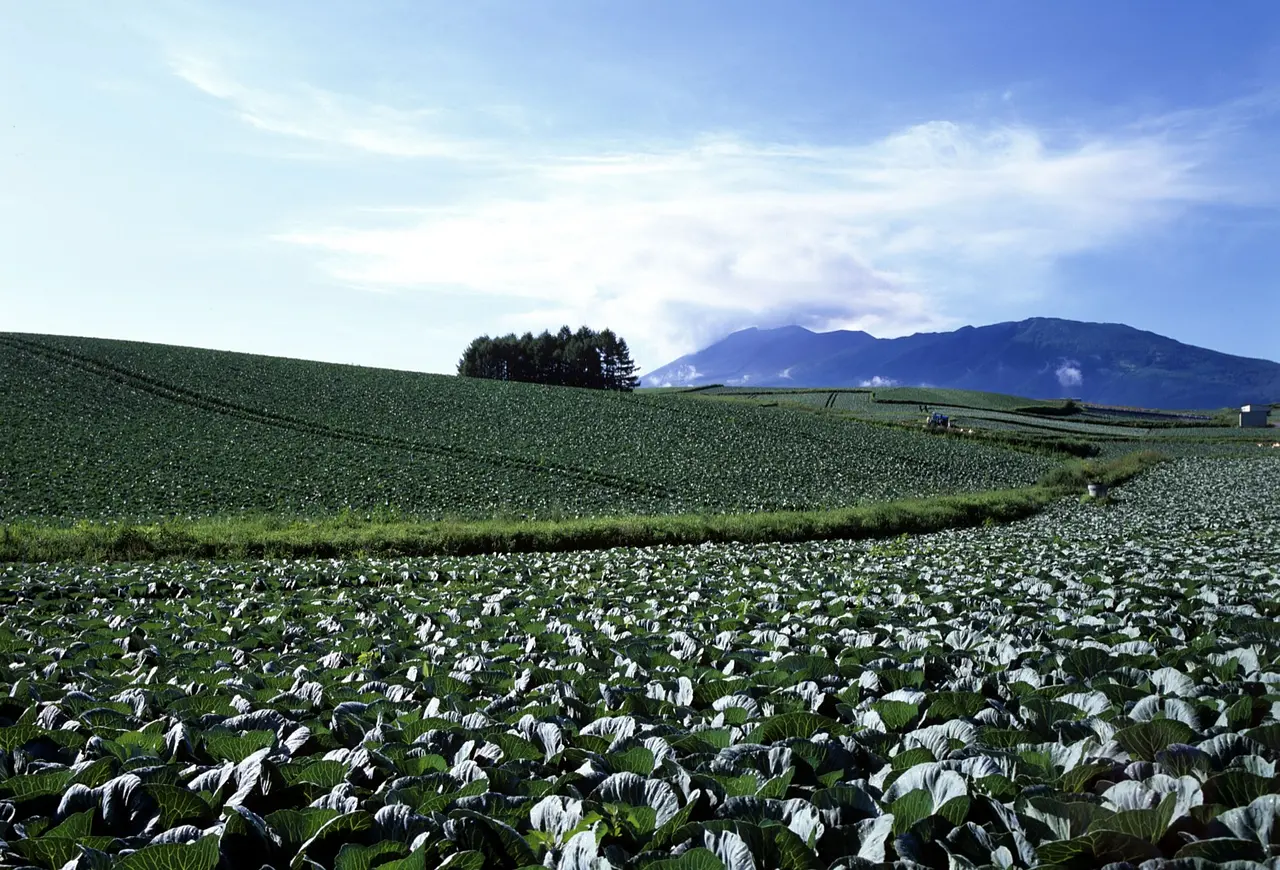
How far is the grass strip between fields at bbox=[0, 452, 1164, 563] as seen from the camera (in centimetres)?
2183

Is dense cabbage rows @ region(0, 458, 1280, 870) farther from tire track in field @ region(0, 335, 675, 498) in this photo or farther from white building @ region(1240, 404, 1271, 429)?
white building @ region(1240, 404, 1271, 429)

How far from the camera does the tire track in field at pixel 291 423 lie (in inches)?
1464

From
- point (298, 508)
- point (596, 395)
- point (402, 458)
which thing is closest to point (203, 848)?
point (298, 508)

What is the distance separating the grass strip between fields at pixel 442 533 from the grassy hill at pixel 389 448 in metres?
3.24

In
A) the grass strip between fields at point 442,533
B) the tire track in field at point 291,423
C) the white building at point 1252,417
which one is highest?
Result: the white building at point 1252,417

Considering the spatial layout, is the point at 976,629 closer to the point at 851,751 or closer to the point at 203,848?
the point at 851,751

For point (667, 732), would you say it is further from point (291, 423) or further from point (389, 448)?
point (291, 423)

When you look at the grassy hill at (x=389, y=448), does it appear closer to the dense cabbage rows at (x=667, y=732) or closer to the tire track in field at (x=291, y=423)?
the tire track in field at (x=291, y=423)

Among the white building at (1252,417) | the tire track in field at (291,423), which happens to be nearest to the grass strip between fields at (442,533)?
→ the tire track in field at (291,423)

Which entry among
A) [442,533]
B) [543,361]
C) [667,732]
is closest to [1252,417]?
[543,361]

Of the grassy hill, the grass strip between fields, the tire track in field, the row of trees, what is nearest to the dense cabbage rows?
the grass strip between fields

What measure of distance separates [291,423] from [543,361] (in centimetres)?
7057

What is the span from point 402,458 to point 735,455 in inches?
664

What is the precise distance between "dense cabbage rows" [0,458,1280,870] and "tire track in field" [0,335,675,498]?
85.2 feet
